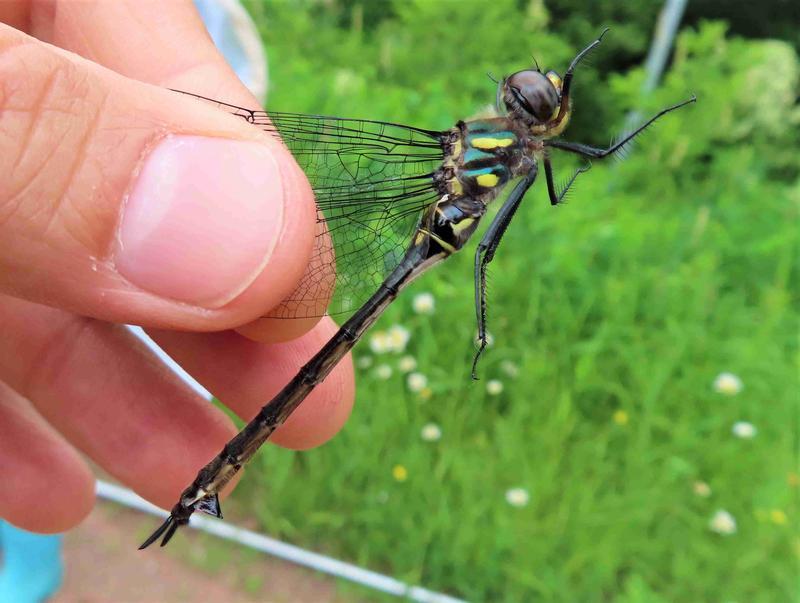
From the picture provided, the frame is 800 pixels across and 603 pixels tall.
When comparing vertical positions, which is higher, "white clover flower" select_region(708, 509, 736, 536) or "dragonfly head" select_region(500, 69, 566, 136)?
"dragonfly head" select_region(500, 69, 566, 136)

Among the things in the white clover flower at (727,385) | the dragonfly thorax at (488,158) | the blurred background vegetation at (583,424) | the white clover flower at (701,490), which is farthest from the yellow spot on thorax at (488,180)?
the white clover flower at (727,385)

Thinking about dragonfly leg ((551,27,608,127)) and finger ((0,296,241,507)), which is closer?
dragonfly leg ((551,27,608,127))

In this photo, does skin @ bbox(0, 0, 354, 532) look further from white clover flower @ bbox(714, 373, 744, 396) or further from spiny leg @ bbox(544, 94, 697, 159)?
white clover flower @ bbox(714, 373, 744, 396)

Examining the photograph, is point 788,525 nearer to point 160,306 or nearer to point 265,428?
point 265,428

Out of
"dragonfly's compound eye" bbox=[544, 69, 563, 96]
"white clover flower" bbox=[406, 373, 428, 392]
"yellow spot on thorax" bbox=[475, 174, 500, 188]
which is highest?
"dragonfly's compound eye" bbox=[544, 69, 563, 96]

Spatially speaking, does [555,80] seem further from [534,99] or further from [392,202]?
[392,202]

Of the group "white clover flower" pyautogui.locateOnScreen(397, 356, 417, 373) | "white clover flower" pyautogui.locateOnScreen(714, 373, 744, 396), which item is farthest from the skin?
"white clover flower" pyautogui.locateOnScreen(714, 373, 744, 396)

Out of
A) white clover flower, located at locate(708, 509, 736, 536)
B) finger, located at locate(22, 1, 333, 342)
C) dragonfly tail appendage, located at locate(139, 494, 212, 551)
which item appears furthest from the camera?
white clover flower, located at locate(708, 509, 736, 536)
